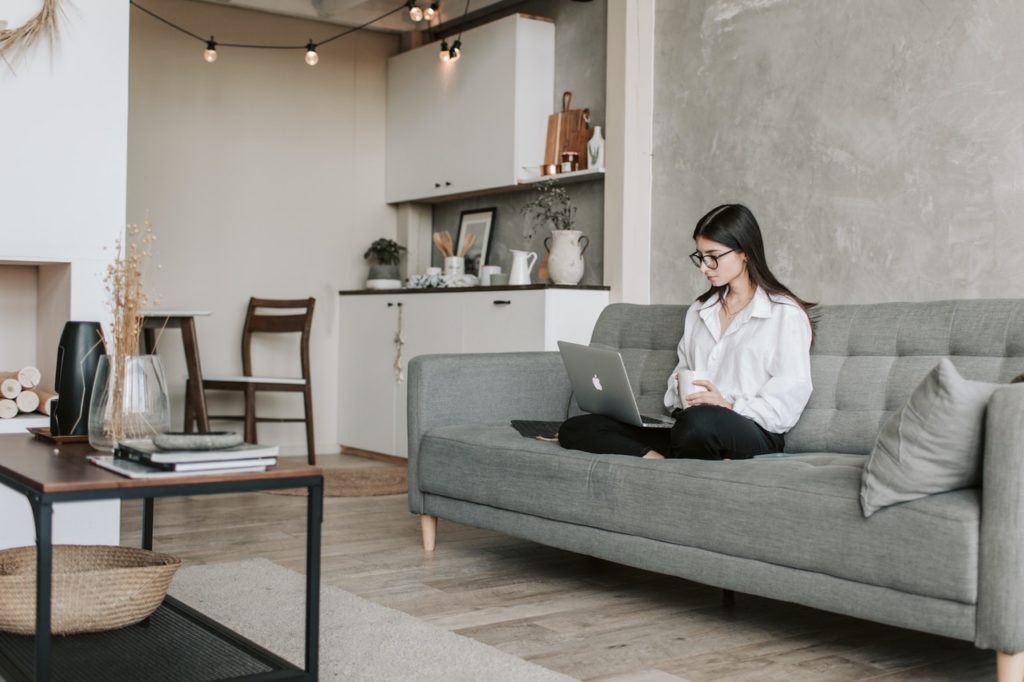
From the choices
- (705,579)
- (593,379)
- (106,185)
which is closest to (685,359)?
(593,379)

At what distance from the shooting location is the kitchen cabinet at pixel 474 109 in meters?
5.71

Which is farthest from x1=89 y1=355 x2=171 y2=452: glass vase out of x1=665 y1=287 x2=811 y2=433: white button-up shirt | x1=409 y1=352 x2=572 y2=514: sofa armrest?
x1=665 y1=287 x2=811 y2=433: white button-up shirt

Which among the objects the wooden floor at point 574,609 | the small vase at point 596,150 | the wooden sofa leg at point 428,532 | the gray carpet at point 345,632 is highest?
the small vase at point 596,150

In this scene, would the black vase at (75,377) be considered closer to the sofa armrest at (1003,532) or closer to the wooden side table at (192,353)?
the wooden side table at (192,353)

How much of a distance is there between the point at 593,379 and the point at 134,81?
3921mm

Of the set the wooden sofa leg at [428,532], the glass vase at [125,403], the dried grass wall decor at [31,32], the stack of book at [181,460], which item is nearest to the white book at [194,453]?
the stack of book at [181,460]

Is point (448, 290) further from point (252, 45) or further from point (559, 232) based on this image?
point (252, 45)

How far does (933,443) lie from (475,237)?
4.31m

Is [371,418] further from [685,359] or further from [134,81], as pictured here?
[685,359]

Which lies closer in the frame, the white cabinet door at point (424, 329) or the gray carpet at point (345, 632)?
the gray carpet at point (345, 632)

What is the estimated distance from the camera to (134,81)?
20.0 feet

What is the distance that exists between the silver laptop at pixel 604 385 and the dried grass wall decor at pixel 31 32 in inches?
77.6

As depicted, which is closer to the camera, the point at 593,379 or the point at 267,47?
the point at 593,379

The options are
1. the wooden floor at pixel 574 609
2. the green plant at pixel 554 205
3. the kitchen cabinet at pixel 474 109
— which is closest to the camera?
the wooden floor at pixel 574 609
